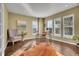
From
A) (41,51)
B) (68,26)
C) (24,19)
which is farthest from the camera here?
(24,19)

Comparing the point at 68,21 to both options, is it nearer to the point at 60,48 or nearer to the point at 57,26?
the point at 57,26

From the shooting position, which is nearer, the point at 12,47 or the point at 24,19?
the point at 12,47

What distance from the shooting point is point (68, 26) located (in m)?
2.92

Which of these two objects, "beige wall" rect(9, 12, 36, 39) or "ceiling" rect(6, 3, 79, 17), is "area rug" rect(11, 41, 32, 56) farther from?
"ceiling" rect(6, 3, 79, 17)

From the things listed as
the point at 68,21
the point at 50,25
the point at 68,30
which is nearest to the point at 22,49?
the point at 50,25

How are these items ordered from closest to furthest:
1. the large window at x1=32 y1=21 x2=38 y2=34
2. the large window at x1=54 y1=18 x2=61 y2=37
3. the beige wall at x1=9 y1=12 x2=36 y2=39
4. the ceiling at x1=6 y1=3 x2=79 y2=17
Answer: the ceiling at x1=6 y1=3 x2=79 y2=17 → the beige wall at x1=9 y1=12 x2=36 y2=39 → the large window at x1=54 y1=18 x2=61 y2=37 → the large window at x1=32 y1=21 x2=38 y2=34

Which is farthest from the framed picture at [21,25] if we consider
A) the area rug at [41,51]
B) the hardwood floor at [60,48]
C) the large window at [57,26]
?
the large window at [57,26]

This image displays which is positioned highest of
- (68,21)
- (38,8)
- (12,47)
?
(38,8)

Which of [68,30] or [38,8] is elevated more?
[38,8]

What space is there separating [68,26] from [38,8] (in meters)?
1.02

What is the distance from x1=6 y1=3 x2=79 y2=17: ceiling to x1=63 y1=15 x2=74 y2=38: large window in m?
0.30

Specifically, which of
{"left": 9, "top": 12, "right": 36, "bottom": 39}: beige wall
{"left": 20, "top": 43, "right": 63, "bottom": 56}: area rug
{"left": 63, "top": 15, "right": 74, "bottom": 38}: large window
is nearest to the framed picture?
{"left": 9, "top": 12, "right": 36, "bottom": 39}: beige wall

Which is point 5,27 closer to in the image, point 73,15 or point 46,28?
point 46,28

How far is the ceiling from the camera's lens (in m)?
2.70
